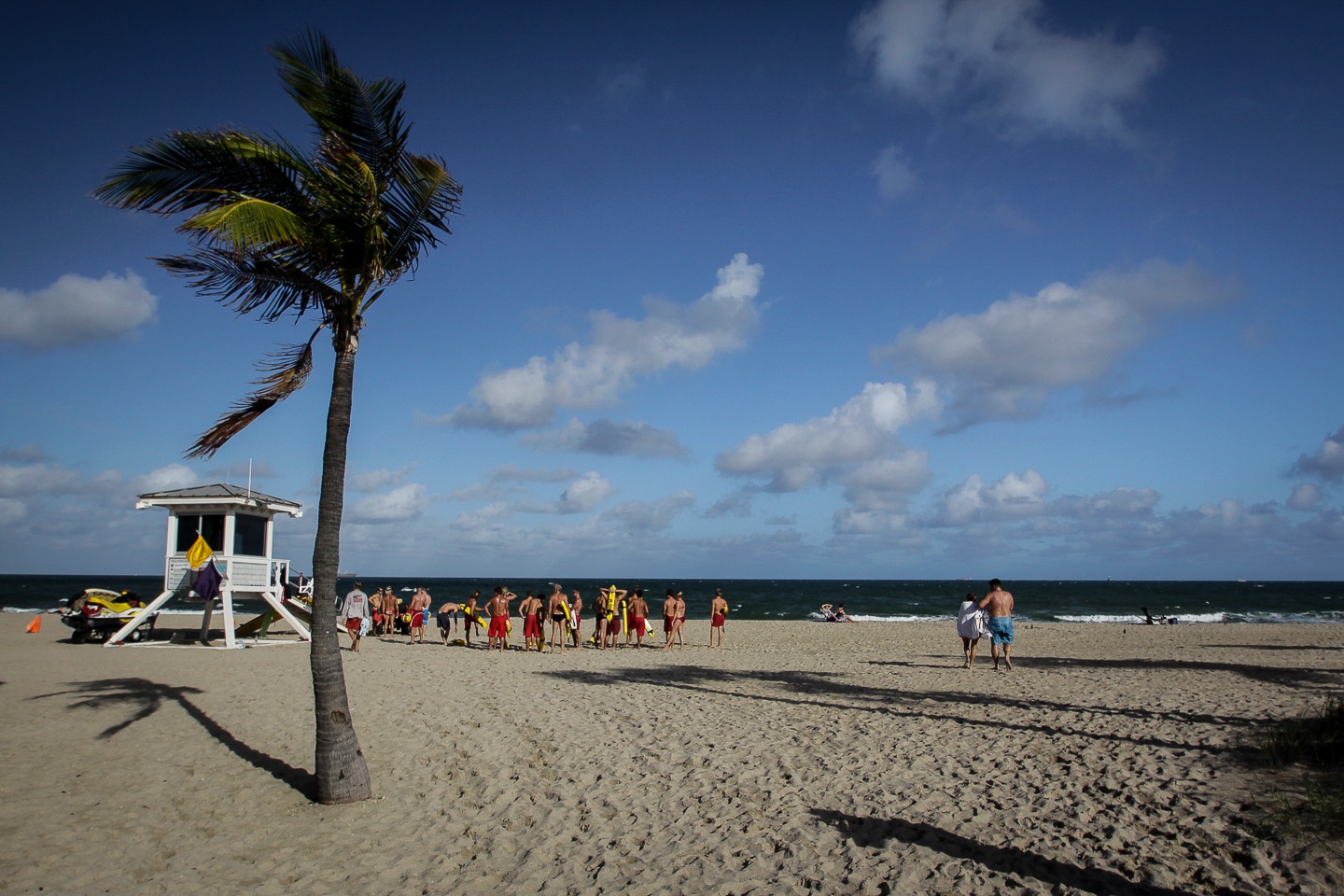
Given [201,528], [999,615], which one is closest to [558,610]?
[201,528]

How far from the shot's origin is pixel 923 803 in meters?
6.51

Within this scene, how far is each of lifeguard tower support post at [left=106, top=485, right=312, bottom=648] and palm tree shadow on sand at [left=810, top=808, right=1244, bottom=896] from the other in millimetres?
15390

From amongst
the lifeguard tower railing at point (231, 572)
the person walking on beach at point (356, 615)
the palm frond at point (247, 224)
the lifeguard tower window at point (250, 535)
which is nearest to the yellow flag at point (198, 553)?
the lifeguard tower railing at point (231, 572)

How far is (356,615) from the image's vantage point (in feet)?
61.0

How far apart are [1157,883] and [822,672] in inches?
395

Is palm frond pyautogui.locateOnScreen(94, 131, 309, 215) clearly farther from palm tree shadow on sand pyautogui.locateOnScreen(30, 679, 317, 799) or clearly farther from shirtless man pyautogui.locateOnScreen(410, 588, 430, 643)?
shirtless man pyautogui.locateOnScreen(410, 588, 430, 643)

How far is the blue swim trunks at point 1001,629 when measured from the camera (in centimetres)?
1452

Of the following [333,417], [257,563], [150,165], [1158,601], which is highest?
[150,165]

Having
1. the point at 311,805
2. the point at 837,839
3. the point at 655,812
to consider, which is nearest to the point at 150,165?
the point at 311,805

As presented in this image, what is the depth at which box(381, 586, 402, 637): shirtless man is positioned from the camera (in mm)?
23656

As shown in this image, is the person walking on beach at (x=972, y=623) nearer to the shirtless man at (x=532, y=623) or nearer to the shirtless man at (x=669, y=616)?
the shirtless man at (x=669, y=616)

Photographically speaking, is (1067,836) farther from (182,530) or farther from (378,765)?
(182,530)

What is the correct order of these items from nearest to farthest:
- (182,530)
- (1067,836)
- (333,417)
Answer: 1. (1067,836)
2. (333,417)
3. (182,530)

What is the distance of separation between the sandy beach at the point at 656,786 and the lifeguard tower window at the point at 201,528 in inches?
182
